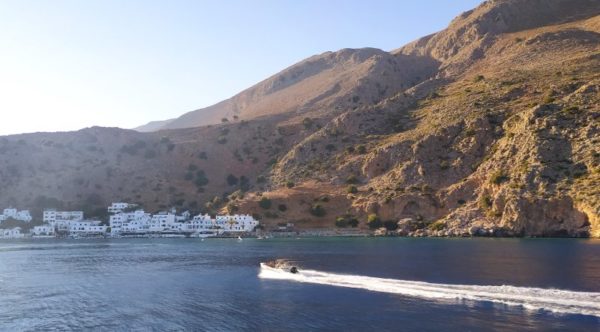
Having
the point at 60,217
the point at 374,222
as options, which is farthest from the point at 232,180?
the point at 374,222

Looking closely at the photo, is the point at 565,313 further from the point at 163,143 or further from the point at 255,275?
the point at 163,143

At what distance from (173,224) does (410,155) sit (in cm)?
6206

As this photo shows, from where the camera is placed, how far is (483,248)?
72.9 m

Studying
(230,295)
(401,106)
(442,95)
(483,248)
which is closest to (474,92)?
(442,95)

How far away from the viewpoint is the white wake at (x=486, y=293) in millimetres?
34219

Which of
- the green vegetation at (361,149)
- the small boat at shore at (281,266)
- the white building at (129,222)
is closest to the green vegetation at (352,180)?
the green vegetation at (361,149)

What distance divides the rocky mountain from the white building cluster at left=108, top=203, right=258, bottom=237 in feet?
15.7

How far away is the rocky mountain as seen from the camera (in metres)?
97.5

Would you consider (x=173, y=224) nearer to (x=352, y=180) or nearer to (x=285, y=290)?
(x=352, y=180)

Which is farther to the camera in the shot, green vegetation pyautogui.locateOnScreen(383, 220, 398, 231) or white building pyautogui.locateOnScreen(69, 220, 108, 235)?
white building pyautogui.locateOnScreen(69, 220, 108, 235)

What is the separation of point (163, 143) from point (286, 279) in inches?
5385

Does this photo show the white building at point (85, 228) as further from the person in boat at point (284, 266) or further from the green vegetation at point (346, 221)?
the person in boat at point (284, 266)

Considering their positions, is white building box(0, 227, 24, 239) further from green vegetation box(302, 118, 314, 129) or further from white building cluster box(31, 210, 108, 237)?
green vegetation box(302, 118, 314, 129)

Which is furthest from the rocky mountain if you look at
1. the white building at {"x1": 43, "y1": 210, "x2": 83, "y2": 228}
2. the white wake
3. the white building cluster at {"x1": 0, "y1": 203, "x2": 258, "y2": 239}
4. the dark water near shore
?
the white wake
